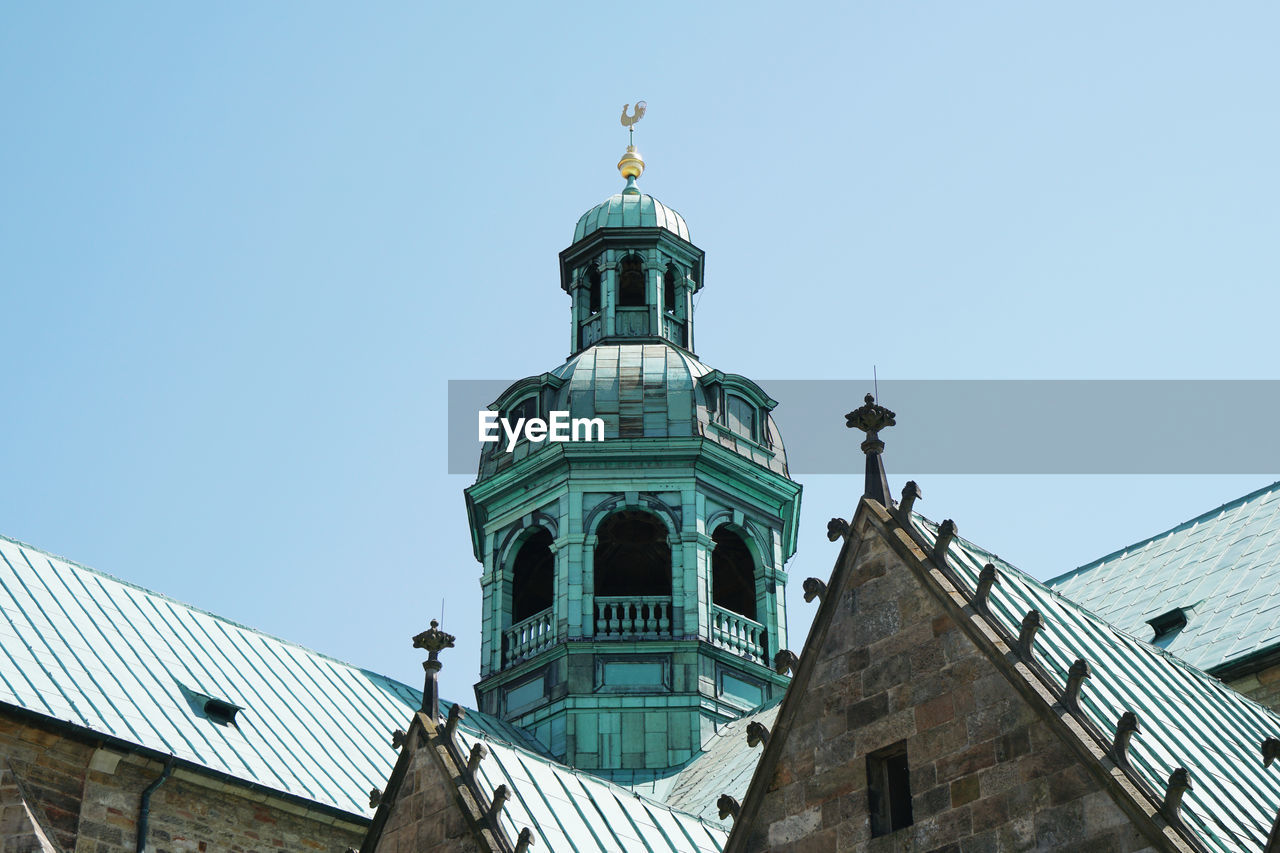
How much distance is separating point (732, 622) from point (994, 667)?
2100 centimetres

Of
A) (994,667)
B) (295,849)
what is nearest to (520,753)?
(295,849)

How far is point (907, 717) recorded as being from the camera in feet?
49.7

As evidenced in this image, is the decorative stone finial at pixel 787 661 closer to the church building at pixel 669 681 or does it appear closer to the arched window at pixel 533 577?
the church building at pixel 669 681

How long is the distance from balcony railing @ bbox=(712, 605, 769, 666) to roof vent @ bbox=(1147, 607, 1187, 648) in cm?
771

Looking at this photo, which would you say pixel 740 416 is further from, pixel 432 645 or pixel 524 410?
pixel 432 645

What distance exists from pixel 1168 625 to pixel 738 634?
8.33m

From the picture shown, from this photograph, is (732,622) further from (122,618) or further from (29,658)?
(29,658)

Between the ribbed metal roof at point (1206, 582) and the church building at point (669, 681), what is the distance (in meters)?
0.09

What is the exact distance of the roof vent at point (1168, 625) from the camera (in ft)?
103

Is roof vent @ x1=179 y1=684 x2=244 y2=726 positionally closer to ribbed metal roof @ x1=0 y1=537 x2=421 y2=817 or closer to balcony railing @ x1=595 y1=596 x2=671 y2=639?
ribbed metal roof @ x1=0 y1=537 x2=421 y2=817

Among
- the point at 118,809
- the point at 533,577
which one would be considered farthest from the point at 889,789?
the point at 533,577

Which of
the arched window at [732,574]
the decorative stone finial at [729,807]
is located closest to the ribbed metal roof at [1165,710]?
the decorative stone finial at [729,807]

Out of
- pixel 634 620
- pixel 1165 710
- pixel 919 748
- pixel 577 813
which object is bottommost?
pixel 919 748

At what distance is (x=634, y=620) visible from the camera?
3559cm
